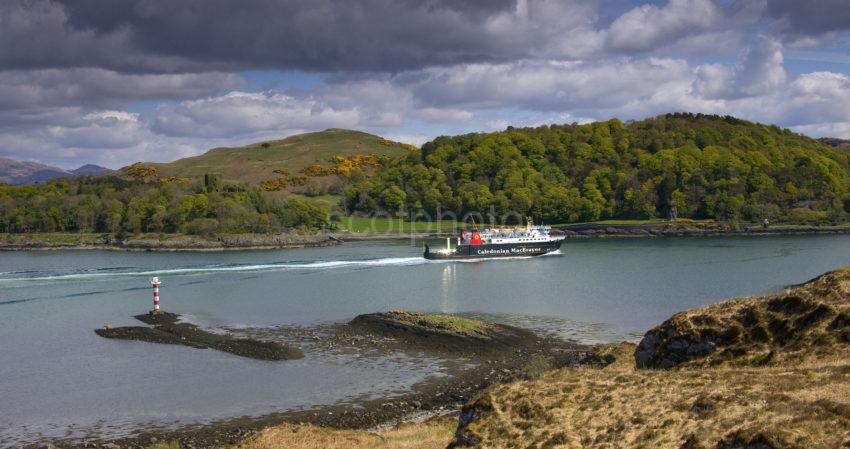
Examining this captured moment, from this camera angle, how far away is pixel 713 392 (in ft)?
50.9

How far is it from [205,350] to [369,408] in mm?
17686

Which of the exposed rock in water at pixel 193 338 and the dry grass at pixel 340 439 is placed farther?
the exposed rock in water at pixel 193 338

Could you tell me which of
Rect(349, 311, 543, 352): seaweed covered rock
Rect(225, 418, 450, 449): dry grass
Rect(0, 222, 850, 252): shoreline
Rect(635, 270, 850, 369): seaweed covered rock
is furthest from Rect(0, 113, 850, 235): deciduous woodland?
Rect(635, 270, 850, 369): seaweed covered rock

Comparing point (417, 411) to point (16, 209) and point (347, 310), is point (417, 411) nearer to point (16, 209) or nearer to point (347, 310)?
point (347, 310)

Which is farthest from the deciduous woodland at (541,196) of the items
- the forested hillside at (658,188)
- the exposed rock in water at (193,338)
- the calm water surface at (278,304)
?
the exposed rock in water at (193,338)

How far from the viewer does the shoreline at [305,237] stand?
138 m

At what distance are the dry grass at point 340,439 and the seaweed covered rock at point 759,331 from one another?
22.5 feet

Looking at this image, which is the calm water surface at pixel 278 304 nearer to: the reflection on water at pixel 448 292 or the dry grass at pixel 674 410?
the reflection on water at pixel 448 292

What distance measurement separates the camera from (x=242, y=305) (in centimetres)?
6494

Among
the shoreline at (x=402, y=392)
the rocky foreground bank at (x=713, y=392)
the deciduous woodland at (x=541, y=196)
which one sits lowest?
the shoreline at (x=402, y=392)

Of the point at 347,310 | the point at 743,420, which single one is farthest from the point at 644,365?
the point at 347,310

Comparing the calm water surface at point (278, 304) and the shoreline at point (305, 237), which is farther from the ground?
the shoreline at point (305, 237)

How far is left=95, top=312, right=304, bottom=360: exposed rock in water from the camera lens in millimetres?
43906

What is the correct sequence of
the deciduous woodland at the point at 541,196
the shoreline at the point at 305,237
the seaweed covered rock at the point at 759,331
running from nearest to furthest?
the seaweed covered rock at the point at 759,331, the shoreline at the point at 305,237, the deciduous woodland at the point at 541,196
